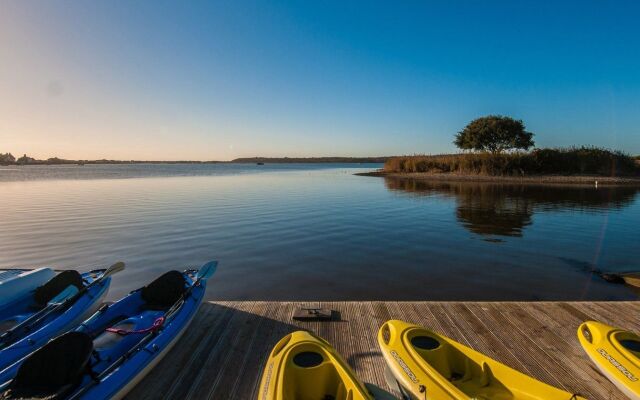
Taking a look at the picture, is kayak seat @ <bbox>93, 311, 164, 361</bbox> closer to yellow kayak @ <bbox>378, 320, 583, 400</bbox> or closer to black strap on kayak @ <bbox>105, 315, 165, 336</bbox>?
black strap on kayak @ <bbox>105, 315, 165, 336</bbox>

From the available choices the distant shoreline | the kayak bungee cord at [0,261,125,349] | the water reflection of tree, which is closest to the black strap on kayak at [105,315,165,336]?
the kayak bungee cord at [0,261,125,349]

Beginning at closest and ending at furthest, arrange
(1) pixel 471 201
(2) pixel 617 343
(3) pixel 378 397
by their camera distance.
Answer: (3) pixel 378 397
(2) pixel 617 343
(1) pixel 471 201

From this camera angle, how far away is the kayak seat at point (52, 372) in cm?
399

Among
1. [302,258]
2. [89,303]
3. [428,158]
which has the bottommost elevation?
[302,258]

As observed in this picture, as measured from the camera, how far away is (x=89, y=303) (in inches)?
279

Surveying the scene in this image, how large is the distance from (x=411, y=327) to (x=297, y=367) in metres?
1.99

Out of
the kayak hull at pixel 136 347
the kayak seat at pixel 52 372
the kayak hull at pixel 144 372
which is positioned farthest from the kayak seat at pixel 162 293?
the kayak seat at pixel 52 372

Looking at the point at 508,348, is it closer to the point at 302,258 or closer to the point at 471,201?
the point at 302,258

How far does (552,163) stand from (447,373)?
182 feet

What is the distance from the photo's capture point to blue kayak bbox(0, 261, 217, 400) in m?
4.08

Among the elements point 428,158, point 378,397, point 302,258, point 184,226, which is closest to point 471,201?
point 302,258

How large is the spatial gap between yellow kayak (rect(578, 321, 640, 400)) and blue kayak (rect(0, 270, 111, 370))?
28.3ft

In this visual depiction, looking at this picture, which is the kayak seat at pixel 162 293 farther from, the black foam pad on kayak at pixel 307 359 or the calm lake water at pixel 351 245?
the black foam pad on kayak at pixel 307 359

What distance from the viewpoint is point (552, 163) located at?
161 ft
